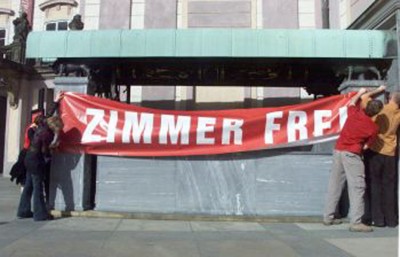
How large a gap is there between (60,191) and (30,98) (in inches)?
613

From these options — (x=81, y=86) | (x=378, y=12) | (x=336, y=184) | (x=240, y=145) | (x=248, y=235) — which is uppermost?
(x=378, y=12)

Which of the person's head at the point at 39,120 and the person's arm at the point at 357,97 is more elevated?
the person's arm at the point at 357,97

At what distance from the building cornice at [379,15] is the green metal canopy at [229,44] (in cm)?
154

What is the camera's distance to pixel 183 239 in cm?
789

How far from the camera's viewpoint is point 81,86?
10219 mm

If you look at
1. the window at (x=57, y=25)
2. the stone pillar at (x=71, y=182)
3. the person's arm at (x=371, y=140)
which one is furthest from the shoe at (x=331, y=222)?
the window at (x=57, y=25)

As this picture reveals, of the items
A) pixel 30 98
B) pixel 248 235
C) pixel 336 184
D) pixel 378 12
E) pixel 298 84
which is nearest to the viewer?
pixel 248 235

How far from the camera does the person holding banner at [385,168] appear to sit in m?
9.02

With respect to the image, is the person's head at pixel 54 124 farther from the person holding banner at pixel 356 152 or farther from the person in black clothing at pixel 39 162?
the person holding banner at pixel 356 152

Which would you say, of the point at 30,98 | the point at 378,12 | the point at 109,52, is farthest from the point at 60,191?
the point at 30,98

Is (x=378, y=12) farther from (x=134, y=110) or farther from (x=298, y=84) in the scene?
(x=134, y=110)

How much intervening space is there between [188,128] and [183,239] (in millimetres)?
2491

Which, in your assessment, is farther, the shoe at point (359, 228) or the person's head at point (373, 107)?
the person's head at point (373, 107)

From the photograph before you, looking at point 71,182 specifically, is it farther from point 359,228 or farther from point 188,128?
point 359,228
